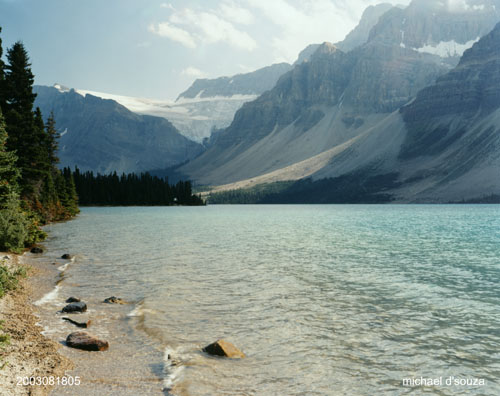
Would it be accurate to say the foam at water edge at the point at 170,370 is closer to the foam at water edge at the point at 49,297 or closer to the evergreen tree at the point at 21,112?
the foam at water edge at the point at 49,297

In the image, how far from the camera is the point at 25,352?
1199 cm

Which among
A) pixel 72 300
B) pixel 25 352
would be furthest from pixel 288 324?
pixel 72 300

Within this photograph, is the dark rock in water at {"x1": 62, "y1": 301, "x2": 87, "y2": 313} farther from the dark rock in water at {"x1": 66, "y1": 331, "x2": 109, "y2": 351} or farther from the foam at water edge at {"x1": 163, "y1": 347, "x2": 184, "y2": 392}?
the foam at water edge at {"x1": 163, "y1": 347, "x2": 184, "y2": 392}

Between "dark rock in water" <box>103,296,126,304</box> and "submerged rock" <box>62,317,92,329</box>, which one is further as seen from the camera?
"dark rock in water" <box>103,296,126,304</box>

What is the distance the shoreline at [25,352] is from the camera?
984 centimetres

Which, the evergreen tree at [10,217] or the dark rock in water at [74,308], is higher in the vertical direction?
the evergreen tree at [10,217]

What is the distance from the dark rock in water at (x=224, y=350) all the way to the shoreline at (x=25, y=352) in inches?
167

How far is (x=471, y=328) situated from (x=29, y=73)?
52515mm

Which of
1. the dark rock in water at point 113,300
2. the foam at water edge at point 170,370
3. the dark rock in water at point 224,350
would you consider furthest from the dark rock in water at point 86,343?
the dark rock in water at point 113,300

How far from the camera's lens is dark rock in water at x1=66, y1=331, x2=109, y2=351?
43.9 feet

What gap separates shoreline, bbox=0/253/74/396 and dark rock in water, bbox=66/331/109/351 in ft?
1.30

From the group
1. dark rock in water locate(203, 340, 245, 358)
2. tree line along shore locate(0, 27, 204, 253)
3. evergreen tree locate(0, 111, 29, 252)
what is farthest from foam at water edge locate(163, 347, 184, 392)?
evergreen tree locate(0, 111, 29, 252)

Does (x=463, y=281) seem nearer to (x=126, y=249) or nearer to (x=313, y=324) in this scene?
(x=313, y=324)

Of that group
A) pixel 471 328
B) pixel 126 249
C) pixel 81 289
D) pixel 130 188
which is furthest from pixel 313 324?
pixel 130 188
